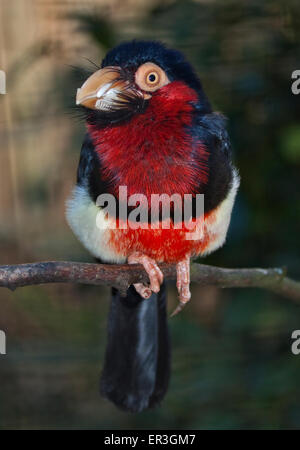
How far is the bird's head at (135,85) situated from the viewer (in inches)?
57.5

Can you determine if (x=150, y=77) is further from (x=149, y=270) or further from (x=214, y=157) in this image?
(x=149, y=270)

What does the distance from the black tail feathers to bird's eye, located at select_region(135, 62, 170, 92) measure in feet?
2.33

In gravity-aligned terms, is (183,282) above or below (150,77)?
below

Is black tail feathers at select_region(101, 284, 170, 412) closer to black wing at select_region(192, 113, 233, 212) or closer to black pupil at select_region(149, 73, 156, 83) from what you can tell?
black wing at select_region(192, 113, 233, 212)

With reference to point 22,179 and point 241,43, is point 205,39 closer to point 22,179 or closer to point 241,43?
point 241,43

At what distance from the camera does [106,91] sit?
1462mm

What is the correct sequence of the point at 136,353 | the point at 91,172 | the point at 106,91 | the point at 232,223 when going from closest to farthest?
the point at 106,91 < the point at 91,172 < the point at 136,353 < the point at 232,223

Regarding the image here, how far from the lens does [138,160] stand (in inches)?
59.1

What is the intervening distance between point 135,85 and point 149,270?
49cm

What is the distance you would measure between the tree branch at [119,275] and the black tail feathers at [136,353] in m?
0.29

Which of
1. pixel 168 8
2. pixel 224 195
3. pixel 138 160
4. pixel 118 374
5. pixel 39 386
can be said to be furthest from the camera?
pixel 39 386

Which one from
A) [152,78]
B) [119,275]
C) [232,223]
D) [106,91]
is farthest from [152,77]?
[232,223]
